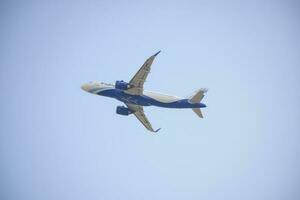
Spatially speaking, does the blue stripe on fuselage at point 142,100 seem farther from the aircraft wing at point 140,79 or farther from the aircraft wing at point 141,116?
the aircraft wing at point 141,116

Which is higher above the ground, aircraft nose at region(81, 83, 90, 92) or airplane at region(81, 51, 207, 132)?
aircraft nose at region(81, 83, 90, 92)

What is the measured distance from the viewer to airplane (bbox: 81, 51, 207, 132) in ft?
214

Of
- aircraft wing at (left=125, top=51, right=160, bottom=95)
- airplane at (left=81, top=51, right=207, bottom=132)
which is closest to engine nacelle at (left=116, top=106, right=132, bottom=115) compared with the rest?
airplane at (left=81, top=51, right=207, bottom=132)

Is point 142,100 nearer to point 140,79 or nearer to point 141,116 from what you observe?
point 140,79

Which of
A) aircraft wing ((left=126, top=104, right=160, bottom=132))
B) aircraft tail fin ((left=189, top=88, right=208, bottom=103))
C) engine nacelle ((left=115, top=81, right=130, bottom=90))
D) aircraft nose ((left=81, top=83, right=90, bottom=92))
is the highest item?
aircraft nose ((left=81, top=83, right=90, bottom=92))

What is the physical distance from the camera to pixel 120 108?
243ft

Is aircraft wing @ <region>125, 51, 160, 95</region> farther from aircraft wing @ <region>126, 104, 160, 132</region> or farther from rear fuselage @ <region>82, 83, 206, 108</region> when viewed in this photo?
aircraft wing @ <region>126, 104, 160, 132</region>

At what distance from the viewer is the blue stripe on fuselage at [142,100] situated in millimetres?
66188

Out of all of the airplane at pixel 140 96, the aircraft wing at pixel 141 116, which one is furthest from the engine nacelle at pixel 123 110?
the aircraft wing at pixel 141 116

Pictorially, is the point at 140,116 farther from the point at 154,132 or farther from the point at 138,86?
the point at 138,86

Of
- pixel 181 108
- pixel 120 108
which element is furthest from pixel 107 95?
pixel 181 108

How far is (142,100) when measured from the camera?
68688 millimetres

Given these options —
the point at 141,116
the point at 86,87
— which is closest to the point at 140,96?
the point at 141,116

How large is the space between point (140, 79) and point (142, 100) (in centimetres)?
457
